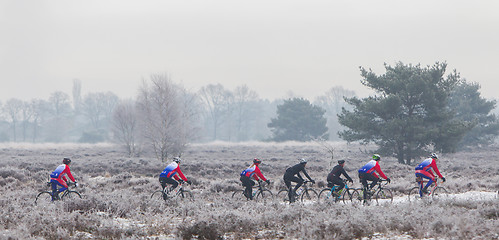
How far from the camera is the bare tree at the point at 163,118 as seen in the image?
3719 cm

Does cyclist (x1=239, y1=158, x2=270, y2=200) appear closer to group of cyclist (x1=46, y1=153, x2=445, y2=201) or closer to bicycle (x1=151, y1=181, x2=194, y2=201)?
group of cyclist (x1=46, y1=153, x2=445, y2=201)

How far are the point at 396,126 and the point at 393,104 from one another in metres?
1.68

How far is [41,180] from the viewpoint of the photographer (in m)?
21.8

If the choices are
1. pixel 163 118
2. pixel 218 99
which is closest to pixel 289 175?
pixel 163 118

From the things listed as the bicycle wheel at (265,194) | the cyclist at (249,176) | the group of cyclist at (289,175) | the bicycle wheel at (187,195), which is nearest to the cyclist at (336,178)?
the group of cyclist at (289,175)

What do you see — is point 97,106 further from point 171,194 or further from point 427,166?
point 427,166

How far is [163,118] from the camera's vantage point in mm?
37594

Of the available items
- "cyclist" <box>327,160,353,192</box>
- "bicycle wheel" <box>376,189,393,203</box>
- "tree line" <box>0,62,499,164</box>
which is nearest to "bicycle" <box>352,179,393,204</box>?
"bicycle wheel" <box>376,189,393,203</box>

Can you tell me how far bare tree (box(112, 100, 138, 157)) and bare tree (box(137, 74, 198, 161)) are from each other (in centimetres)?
663

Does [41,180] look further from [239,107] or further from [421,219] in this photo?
[239,107]

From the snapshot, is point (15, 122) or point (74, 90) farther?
point (74, 90)

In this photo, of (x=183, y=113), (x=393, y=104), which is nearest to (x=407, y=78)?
(x=393, y=104)

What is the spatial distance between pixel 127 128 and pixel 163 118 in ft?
32.9

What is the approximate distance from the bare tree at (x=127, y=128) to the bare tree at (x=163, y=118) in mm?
6631
